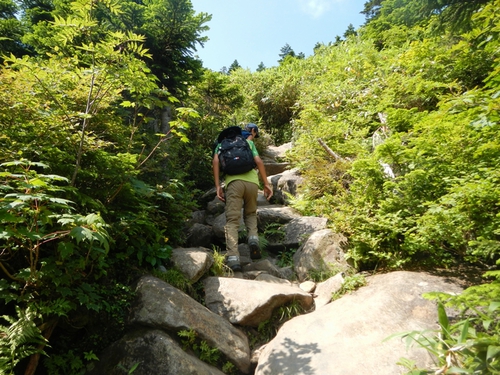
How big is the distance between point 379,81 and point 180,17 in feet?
20.0

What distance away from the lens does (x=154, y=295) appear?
134 inches

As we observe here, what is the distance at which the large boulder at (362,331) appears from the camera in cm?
269

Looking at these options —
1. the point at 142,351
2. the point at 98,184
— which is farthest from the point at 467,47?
the point at 142,351

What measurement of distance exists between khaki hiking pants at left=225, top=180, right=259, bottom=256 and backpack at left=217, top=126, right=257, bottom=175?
265 millimetres

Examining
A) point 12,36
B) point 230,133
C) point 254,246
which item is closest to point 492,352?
point 254,246

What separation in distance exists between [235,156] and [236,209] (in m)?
1.01

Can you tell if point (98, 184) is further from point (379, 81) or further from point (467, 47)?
point (379, 81)

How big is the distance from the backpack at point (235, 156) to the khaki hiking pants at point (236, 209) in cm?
27

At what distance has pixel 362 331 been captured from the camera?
3.05 metres

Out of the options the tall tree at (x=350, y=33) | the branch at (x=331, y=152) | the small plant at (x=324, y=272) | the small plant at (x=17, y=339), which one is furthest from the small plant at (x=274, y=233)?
the tall tree at (x=350, y=33)

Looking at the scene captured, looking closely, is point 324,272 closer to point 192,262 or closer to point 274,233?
point 274,233

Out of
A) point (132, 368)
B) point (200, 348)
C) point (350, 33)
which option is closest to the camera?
point (132, 368)

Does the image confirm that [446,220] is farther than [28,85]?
No

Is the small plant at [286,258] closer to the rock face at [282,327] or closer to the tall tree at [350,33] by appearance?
the rock face at [282,327]
